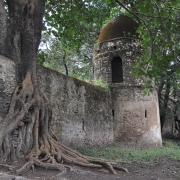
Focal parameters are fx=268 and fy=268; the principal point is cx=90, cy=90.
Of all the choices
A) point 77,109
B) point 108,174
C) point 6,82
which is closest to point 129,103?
point 77,109

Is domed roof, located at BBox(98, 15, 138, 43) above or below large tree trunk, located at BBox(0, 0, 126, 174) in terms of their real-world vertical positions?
above

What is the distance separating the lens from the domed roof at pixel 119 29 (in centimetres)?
1371

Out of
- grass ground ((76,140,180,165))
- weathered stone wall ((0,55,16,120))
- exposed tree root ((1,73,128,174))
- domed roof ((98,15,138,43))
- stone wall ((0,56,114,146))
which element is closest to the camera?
exposed tree root ((1,73,128,174))

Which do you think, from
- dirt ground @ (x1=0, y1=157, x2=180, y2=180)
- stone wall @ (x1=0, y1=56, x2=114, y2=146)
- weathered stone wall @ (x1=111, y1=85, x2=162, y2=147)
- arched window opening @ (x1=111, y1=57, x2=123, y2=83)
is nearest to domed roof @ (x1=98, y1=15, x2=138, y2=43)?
arched window opening @ (x1=111, y1=57, x2=123, y2=83)

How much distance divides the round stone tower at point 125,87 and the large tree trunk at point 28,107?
6693 mm

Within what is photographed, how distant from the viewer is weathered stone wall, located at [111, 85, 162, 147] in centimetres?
1266

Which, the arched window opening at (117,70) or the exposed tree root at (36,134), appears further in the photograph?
the arched window opening at (117,70)

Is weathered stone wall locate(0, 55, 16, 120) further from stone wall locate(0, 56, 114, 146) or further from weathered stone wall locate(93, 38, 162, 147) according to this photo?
weathered stone wall locate(93, 38, 162, 147)

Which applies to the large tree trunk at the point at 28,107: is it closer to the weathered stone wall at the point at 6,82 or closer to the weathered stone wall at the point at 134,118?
the weathered stone wall at the point at 6,82

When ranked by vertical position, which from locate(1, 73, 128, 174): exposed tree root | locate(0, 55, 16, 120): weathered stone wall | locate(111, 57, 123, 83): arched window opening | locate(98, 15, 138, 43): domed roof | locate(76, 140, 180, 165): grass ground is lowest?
locate(76, 140, 180, 165): grass ground

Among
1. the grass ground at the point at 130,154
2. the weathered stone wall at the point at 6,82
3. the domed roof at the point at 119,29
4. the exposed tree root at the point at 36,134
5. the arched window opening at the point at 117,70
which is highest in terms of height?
the domed roof at the point at 119,29

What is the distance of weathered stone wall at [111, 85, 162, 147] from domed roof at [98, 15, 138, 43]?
108 inches

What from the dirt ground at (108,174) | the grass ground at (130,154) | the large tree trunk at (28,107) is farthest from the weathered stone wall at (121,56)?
the dirt ground at (108,174)

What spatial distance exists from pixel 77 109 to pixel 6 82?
488 cm
